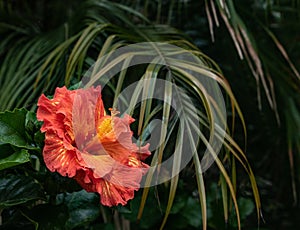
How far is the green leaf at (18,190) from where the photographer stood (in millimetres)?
730

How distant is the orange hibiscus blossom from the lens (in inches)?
25.8

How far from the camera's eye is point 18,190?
29.5 inches

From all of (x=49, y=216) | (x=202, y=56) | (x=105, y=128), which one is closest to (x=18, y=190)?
(x=49, y=216)

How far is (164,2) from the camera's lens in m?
1.40

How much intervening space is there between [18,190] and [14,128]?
0.32ft

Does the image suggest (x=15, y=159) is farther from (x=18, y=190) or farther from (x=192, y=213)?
(x=192, y=213)

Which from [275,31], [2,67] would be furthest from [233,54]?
[2,67]

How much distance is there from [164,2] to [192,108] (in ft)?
2.15

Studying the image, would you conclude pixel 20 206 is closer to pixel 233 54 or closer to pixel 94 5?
pixel 94 5

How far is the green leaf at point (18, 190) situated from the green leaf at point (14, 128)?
0.23 feet

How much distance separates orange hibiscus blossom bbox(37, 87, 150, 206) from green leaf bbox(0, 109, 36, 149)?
57 millimetres

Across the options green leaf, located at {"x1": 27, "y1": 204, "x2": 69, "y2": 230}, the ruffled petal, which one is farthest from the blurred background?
the ruffled petal

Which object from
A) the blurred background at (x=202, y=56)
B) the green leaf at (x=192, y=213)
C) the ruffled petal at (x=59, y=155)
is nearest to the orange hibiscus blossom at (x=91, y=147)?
the ruffled petal at (x=59, y=155)

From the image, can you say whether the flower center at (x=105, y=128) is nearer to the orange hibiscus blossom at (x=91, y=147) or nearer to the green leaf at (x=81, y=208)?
the orange hibiscus blossom at (x=91, y=147)
